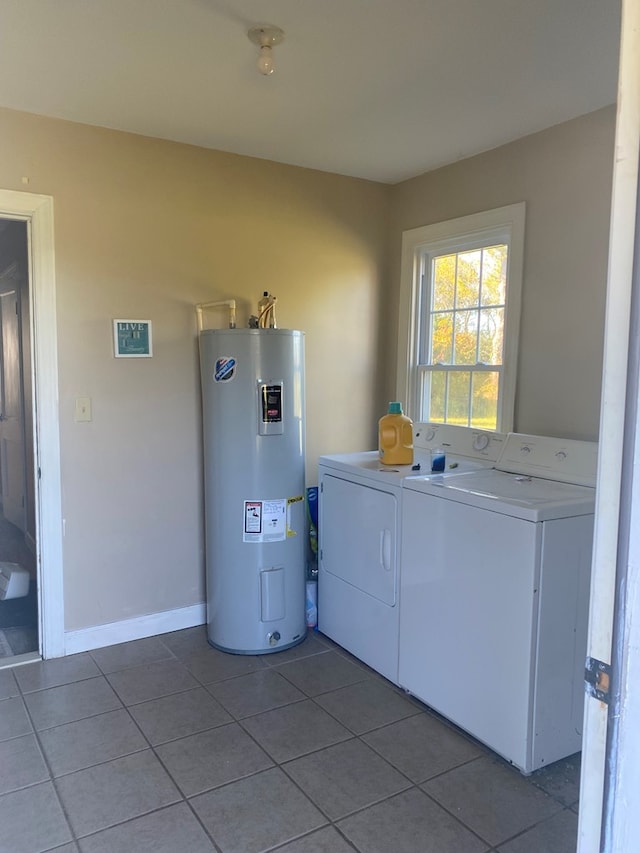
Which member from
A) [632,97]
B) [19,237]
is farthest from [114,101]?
[632,97]

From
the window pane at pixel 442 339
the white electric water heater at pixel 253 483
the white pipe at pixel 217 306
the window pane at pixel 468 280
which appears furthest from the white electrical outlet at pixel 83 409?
the window pane at pixel 468 280

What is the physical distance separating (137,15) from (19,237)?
97.0 inches

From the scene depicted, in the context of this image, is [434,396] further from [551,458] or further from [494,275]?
[551,458]

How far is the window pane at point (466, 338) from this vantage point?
3.29 m

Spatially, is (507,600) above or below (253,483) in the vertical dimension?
below

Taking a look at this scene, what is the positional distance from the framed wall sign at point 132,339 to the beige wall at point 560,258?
1.78 meters

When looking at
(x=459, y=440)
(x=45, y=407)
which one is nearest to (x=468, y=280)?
(x=459, y=440)

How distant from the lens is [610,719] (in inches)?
29.7

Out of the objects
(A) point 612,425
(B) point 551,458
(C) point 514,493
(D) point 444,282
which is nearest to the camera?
(A) point 612,425

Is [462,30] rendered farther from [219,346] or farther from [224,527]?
[224,527]

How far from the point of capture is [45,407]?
278 cm

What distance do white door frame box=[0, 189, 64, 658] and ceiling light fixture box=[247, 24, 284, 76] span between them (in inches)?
48.2

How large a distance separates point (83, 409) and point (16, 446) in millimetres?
2044

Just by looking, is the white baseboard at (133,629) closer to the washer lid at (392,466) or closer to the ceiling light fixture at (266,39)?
the washer lid at (392,466)
